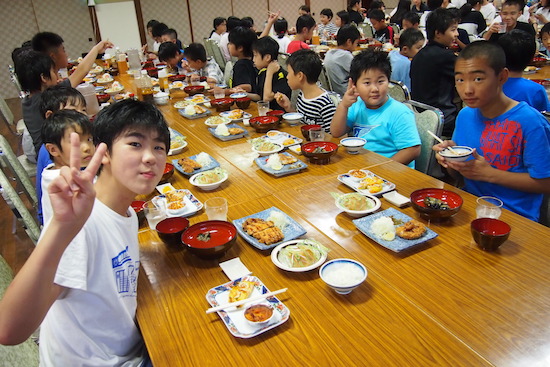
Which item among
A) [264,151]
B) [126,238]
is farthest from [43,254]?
[264,151]

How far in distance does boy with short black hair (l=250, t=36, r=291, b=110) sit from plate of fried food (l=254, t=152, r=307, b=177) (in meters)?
1.75

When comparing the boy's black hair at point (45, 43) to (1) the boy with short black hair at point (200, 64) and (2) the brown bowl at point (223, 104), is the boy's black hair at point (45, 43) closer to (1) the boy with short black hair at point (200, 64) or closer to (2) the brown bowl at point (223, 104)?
(1) the boy with short black hair at point (200, 64)

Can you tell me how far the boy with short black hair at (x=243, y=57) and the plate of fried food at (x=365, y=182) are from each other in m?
2.77

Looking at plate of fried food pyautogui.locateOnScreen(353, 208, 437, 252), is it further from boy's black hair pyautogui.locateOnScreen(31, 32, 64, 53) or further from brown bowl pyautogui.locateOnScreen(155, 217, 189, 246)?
boy's black hair pyautogui.locateOnScreen(31, 32, 64, 53)

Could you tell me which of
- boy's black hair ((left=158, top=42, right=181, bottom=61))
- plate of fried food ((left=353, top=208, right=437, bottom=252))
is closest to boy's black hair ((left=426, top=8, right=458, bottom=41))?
plate of fried food ((left=353, top=208, right=437, bottom=252))

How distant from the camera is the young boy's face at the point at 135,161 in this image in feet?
4.58

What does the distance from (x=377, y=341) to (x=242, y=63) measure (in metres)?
4.12

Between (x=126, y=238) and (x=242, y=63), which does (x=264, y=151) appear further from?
(x=242, y=63)

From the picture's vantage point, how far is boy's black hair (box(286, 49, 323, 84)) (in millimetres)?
3307

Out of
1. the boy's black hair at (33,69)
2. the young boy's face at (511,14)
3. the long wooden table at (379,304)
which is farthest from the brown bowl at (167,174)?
the young boy's face at (511,14)

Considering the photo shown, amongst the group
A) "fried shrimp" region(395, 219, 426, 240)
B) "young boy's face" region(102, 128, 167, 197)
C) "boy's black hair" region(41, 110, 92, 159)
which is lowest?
"fried shrimp" region(395, 219, 426, 240)

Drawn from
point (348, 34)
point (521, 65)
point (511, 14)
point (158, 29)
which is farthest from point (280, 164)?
point (158, 29)

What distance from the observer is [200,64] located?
5.36m

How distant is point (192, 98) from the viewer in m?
4.21
